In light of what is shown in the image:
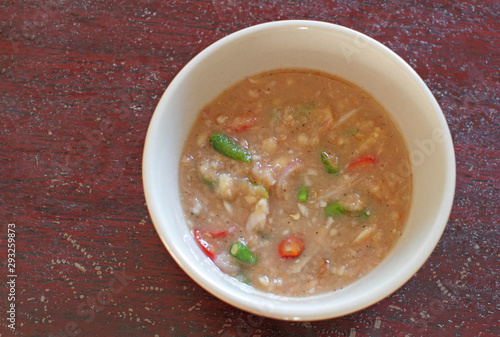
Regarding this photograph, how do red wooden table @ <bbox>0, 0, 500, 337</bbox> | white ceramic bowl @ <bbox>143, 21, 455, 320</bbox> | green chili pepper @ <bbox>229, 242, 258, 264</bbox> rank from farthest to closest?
red wooden table @ <bbox>0, 0, 500, 337</bbox> → green chili pepper @ <bbox>229, 242, 258, 264</bbox> → white ceramic bowl @ <bbox>143, 21, 455, 320</bbox>

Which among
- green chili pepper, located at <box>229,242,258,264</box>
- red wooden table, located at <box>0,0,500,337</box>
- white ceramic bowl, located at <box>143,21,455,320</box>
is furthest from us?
red wooden table, located at <box>0,0,500,337</box>

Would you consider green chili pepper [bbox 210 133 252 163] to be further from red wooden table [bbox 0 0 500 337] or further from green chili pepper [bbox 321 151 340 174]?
red wooden table [bbox 0 0 500 337]

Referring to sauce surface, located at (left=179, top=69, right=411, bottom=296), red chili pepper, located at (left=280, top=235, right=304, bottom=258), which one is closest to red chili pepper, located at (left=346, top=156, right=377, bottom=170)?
sauce surface, located at (left=179, top=69, right=411, bottom=296)

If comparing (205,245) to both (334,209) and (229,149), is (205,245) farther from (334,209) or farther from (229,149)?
(334,209)

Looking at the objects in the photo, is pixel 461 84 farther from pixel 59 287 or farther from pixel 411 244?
pixel 59 287

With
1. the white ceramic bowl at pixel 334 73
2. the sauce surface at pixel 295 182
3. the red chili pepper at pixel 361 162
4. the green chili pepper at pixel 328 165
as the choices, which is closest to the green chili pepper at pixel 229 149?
the sauce surface at pixel 295 182

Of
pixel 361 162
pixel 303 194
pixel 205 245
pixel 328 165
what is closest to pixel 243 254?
pixel 205 245

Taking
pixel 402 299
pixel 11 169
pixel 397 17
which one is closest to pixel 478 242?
pixel 402 299
